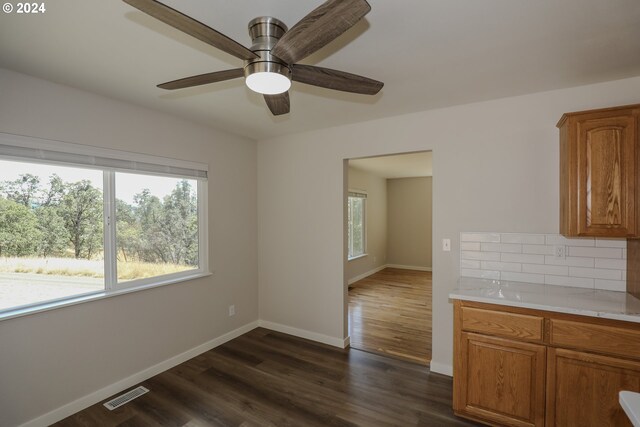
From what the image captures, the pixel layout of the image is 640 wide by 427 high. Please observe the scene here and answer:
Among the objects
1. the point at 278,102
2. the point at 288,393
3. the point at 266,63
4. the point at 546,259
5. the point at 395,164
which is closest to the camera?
the point at 266,63

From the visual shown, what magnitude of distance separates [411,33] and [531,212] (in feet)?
5.85

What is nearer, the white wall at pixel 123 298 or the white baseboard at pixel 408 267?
the white wall at pixel 123 298

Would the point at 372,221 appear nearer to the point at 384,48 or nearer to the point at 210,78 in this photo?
the point at 384,48

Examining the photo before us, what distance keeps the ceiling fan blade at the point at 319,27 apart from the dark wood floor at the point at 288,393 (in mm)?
2382

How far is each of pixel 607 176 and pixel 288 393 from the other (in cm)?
286

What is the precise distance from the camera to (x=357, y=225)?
6988mm

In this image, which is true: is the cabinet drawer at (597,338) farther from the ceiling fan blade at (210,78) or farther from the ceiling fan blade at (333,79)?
the ceiling fan blade at (210,78)

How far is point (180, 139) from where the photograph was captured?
3.04 metres

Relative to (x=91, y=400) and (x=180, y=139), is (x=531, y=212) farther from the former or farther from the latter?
(x=91, y=400)

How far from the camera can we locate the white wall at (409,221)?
7668 mm

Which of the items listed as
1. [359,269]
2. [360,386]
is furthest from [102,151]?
[359,269]

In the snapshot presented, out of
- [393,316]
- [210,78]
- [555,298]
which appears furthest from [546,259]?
[210,78]

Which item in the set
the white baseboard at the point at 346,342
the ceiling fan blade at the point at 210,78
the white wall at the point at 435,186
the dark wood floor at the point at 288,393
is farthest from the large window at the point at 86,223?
the white baseboard at the point at 346,342

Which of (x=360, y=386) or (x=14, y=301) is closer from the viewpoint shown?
(x=14, y=301)
